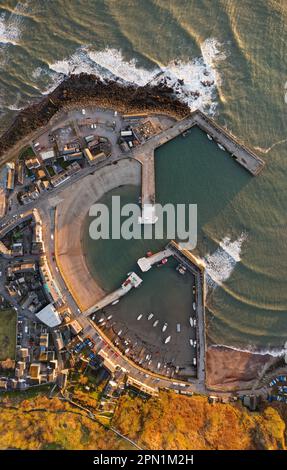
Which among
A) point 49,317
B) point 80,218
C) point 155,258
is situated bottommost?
point 49,317

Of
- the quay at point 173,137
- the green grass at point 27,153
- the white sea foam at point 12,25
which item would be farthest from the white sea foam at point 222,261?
the white sea foam at point 12,25

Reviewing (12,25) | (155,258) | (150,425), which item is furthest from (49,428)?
(12,25)

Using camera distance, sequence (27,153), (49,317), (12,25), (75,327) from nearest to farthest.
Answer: (49,317) < (75,327) < (27,153) < (12,25)

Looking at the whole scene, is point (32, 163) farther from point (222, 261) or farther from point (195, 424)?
point (195, 424)
